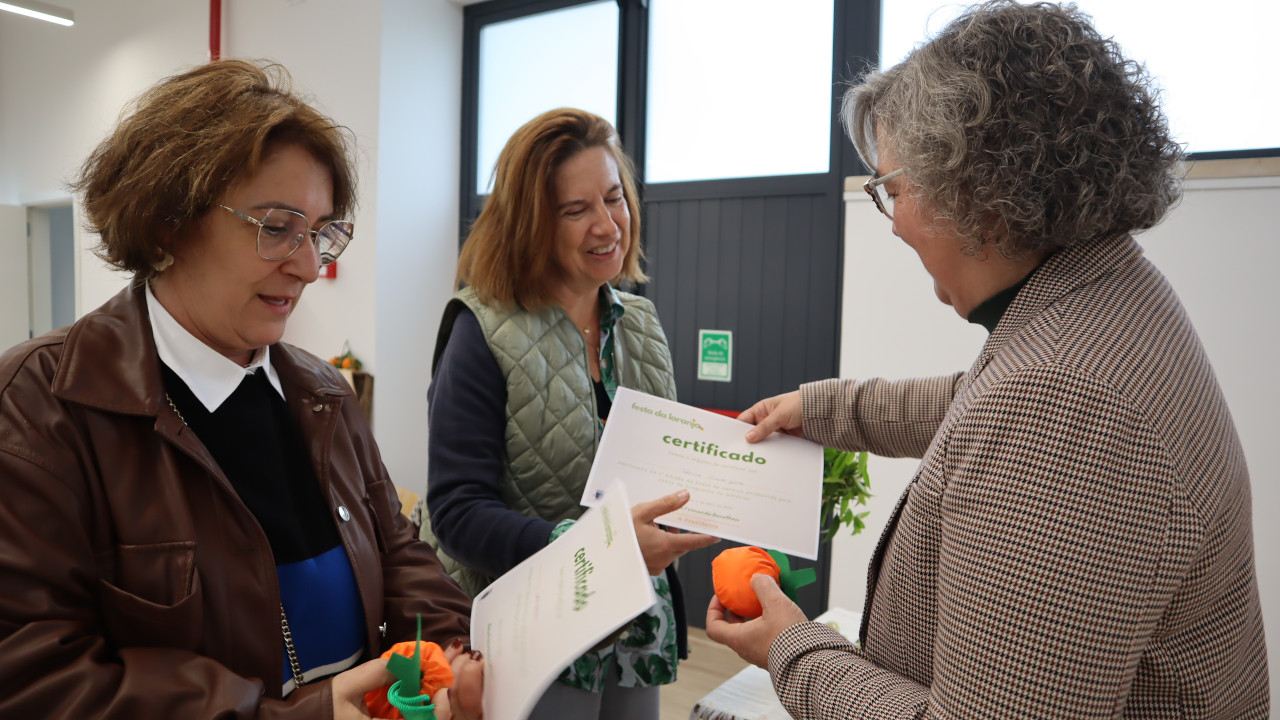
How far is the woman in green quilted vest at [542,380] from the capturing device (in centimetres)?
145

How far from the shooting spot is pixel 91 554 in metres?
0.89

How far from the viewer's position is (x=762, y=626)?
1.02 metres

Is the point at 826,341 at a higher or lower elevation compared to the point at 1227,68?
lower

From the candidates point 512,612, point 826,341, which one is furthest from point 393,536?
point 826,341

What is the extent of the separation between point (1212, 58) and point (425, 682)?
10.2 feet

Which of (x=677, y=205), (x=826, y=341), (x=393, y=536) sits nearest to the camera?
(x=393, y=536)

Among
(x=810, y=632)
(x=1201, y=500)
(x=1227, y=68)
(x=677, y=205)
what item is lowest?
(x=810, y=632)

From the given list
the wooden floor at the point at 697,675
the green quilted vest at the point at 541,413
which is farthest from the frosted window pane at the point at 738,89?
the green quilted vest at the point at 541,413

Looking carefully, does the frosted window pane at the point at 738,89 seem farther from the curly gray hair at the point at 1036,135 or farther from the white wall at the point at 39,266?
the white wall at the point at 39,266

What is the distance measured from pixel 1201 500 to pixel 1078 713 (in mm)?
225

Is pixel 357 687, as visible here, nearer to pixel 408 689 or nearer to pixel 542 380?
pixel 408 689

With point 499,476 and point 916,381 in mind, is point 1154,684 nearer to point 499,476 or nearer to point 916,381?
point 916,381

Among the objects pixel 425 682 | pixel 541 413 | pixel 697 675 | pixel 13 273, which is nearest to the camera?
pixel 425 682

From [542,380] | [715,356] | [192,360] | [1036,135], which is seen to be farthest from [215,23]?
[1036,135]
